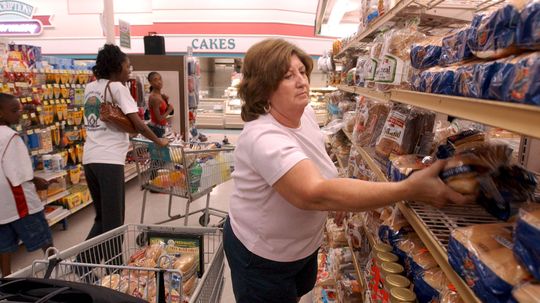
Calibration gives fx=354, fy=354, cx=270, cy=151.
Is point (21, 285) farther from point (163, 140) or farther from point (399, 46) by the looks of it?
point (163, 140)

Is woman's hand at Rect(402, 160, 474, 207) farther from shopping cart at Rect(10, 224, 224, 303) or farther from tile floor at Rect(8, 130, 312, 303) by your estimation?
tile floor at Rect(8, 130, 312, 303)

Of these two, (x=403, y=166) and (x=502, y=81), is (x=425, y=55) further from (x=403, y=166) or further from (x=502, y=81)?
(x=502, y=81)

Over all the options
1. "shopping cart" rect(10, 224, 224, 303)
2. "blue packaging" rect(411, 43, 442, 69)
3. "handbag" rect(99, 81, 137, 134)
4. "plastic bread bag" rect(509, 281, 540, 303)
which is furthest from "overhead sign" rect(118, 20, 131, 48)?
"plastic bread bag" rect(509, 281, 540, 303)

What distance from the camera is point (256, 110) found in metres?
1.50

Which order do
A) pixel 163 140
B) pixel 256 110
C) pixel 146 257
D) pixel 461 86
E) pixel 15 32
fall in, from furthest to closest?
pixel 15 32 < pixel 163 140 < pixel 146 257 < pixel 256 110 < pixel 461 86

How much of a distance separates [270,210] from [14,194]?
2.17 meters

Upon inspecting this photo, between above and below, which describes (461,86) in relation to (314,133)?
above

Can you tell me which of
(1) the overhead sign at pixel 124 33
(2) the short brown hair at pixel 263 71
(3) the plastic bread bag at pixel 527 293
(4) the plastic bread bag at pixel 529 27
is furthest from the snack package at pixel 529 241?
(1) the overhead sign at pixel 124 33

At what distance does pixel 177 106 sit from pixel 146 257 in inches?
185

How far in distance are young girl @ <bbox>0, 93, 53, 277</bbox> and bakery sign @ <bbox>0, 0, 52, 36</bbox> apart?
11209mm

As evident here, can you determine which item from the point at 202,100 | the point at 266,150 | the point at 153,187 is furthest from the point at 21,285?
the point at 202,100

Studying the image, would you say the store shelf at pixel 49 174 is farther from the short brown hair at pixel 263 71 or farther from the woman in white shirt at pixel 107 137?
the short brown hair at pixel 263 71

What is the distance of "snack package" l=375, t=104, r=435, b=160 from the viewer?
1.57 metres

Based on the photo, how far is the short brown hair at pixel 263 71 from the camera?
4.61 feet
